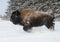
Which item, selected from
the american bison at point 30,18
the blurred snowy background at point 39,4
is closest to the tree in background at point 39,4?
the blurred snowy background at point 39,4

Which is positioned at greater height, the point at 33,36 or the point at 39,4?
the point at 33,36

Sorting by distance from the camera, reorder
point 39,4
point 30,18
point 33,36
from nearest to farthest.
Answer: point 33,36 → point 30,18 → point 39,4

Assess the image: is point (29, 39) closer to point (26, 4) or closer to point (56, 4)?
point (56, 4)

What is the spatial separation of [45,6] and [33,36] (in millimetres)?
7328

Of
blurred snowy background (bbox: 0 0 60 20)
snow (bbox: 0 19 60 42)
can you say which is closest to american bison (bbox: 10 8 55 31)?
snow (bbox: 0 19 60 42)

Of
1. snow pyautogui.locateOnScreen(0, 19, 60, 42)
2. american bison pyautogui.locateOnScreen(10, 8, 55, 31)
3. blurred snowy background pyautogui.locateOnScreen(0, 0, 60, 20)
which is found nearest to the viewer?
snow pyautogui.locateOnScreen(0, 19, 60, 42)

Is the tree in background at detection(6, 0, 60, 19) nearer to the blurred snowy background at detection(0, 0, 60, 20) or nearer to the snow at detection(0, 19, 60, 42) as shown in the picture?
the blurred snowy background at detection(0, 0, 60, 20)

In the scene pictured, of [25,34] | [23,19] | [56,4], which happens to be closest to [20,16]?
[23,19]

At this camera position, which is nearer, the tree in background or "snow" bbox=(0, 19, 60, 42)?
"snow" bbox=(0, 19, 60, 42)

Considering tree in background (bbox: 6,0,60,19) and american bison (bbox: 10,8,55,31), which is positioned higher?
american bison (bbox: 10,8,55,31)

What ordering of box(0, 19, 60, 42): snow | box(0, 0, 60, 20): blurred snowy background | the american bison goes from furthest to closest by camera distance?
1. box(0, 0, 60, 20): blurred snowy background
2. the american bison
3. box(0, 19, 60, 42): snow

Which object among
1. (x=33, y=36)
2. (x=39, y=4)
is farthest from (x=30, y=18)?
(x=39, y=4)

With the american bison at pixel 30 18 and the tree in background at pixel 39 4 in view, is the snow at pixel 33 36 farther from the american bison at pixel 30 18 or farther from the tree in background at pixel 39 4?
the tree in background at pixel 39 4

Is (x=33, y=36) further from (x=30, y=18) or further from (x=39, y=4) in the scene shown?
(x=39, y=4)
